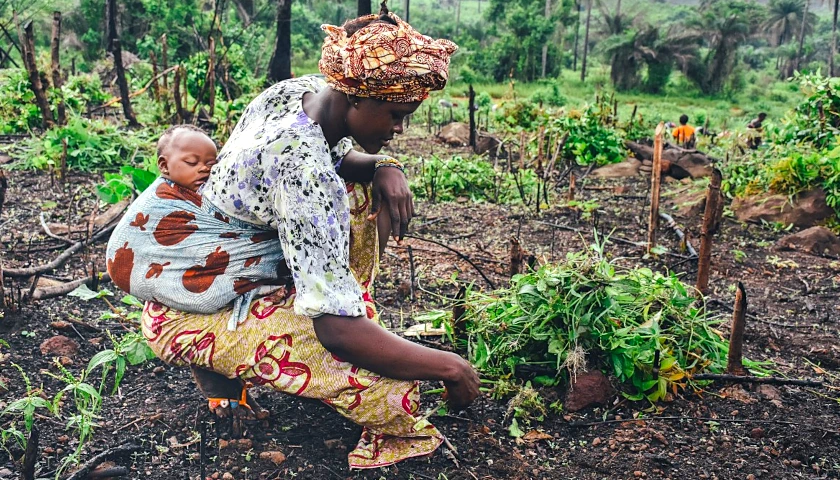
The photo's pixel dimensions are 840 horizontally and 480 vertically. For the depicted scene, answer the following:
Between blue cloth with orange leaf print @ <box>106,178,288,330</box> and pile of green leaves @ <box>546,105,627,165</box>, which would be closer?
blue cloth with orange leaf print @ <box>106,178,288,330</box>

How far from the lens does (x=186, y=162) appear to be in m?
2.16

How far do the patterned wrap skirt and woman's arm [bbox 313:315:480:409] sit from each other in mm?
115

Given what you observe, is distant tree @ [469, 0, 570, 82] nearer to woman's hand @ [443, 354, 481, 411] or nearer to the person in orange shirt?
the person in orange shirt

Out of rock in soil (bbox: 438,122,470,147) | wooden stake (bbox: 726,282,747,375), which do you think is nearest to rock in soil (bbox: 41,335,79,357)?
wooden stake (bbox: 726,282,747,375)

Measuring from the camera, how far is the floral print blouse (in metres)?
1.77

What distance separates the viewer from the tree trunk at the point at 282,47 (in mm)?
10445

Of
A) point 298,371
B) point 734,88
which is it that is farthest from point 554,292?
point 734,88

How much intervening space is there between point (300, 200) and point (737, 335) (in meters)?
1.59

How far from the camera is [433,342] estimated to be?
2883 mm

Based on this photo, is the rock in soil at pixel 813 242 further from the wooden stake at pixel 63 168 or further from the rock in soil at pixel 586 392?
the wooden stake at pixel 63 168

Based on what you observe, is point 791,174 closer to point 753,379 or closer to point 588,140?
point 588,140

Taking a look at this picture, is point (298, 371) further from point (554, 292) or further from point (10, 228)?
point (10, 228)

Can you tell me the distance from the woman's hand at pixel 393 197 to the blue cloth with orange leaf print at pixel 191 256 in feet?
1.32

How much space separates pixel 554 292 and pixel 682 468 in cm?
71
